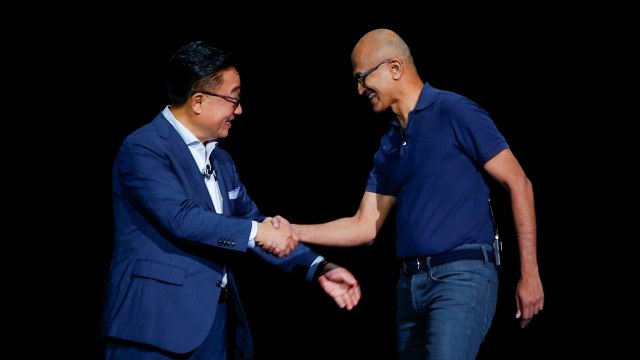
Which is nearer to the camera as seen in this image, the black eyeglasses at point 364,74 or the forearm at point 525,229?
the forearm at point 525,229

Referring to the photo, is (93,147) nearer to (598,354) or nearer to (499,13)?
(499,13)

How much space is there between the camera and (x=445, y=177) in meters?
2.77

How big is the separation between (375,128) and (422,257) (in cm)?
131

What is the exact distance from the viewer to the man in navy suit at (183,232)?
2551 mm

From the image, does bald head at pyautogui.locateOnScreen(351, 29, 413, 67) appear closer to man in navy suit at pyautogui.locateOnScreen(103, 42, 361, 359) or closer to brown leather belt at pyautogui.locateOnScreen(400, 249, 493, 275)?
→ man in navy suit at pyautogui.locateOnScreen(103, 42, 361, 359)

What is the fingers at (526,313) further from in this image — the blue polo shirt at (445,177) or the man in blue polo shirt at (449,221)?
the blue polo shirt at (445,177)

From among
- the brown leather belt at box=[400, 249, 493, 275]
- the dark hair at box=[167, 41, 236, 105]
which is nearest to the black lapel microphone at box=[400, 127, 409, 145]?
the brown leather belt at box=[400, 249, 493, 275]

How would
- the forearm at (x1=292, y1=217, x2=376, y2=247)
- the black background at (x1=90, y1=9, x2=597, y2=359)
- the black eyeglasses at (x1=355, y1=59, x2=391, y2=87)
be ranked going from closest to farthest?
1. the black eyeglasses at (x1=355, y1=59, x2=391, y2=87)
2. the forearm at (x1=292, y1=217, x2=376, y2=247)
3. the black background at (x1=90, y1=9, x2=597, y2=359)

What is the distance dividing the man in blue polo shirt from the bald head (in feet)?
Answer: 0.22

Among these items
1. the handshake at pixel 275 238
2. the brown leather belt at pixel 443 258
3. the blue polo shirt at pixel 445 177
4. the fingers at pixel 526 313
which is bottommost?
the fingers at pixel 526 313

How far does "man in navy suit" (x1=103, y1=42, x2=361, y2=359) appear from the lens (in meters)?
2.55

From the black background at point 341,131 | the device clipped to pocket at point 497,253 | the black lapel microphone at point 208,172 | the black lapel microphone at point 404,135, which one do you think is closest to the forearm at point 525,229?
the device clipped to pocket at point 497,253

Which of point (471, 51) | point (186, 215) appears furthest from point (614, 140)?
point (186, 215)

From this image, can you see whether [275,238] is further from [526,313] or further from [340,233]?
[526,313]
